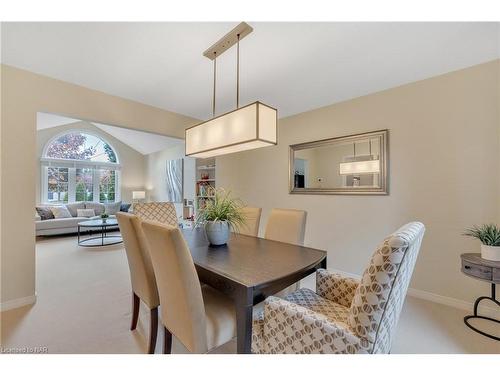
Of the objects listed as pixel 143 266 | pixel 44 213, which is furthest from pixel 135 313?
pixel 44 213

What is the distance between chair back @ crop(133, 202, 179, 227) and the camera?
247 cm

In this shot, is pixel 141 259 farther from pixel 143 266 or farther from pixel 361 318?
pixel 361 318

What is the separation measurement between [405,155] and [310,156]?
1.15 m

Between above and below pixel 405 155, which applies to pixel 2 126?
above

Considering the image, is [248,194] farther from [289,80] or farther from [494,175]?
[494,175]

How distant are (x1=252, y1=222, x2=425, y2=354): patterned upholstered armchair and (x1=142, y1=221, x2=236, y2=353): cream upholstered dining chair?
0.76 feet

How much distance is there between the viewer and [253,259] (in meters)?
1.49

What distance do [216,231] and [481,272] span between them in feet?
6.65

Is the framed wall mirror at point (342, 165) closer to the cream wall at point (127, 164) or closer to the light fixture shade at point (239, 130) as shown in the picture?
the light fixture shade at point (239, 130)

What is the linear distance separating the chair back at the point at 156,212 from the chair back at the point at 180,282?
139cm

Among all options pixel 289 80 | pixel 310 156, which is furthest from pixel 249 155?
pixel 289 80

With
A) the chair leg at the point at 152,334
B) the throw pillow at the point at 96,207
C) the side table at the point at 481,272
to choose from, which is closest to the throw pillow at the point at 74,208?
the throw pillow at the point at 96,207

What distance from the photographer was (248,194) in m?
4.03

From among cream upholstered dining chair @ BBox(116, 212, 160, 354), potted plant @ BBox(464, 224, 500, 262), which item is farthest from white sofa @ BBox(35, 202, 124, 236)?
potted plant @ BBox(464, 224, 500, 262)
